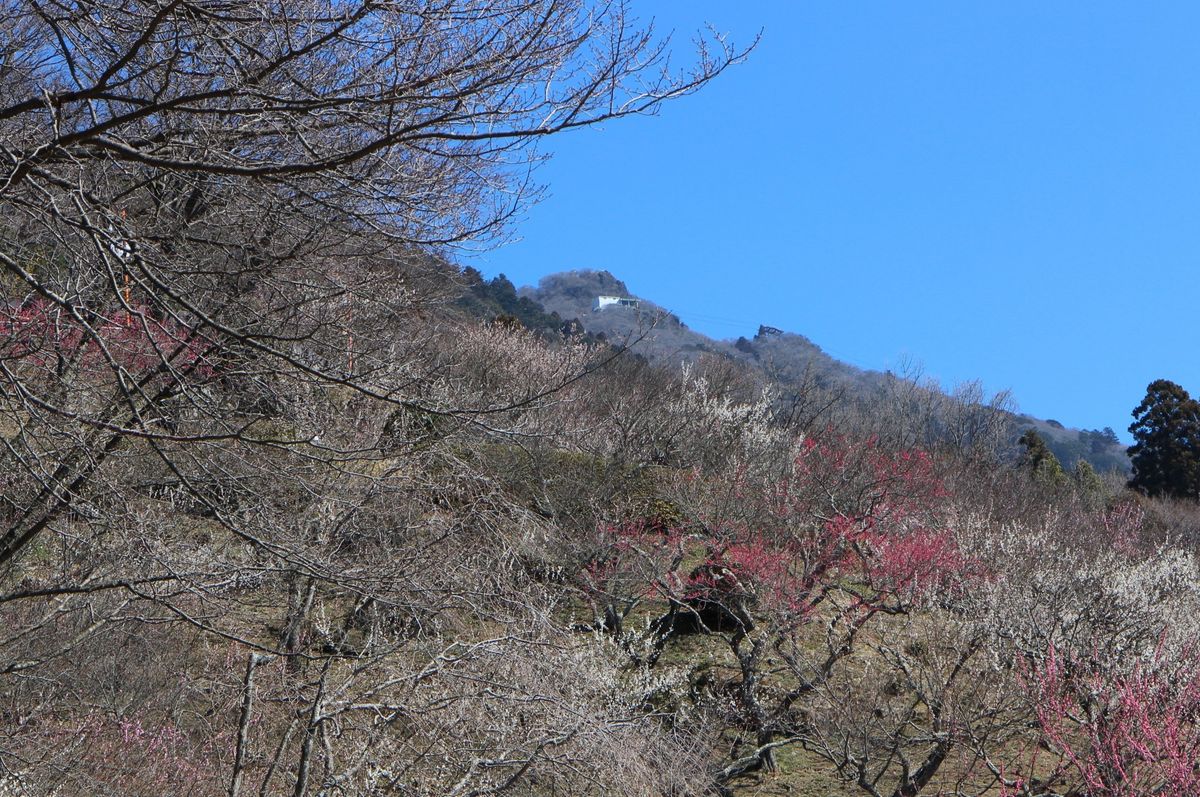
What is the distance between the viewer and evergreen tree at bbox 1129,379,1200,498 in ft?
122

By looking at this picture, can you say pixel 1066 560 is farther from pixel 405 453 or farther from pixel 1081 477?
pixel 1081 477

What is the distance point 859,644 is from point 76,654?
10.2 metres

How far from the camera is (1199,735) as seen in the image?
6980 mm

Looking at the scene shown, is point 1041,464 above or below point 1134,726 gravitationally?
above

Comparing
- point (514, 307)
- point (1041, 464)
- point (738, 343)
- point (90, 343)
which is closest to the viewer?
point (90, 343)

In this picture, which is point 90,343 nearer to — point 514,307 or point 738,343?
point 514,307

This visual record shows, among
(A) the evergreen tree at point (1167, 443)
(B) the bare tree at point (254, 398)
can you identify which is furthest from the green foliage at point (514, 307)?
(B) the bare tree at point (254, 398)

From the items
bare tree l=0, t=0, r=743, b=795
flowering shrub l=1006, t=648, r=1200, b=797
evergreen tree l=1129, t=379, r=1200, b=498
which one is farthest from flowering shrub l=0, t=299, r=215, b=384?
evergreen tree l=1129, t=379, r=1200, b=498

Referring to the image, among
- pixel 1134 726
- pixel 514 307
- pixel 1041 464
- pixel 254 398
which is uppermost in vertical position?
pixel 514 307

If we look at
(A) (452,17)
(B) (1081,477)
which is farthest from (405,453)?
(B) (1081,477)

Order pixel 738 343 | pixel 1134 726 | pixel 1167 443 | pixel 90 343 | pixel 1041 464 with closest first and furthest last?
1. pixel 90 343
2. pixel 1134 726
3. pixel 1041 464
4. pixel 1167 443
5. pixel 738 343

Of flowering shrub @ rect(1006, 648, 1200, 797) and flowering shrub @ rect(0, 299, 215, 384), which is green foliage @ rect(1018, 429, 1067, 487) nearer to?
flowering shrub @ rect(1006, 648, 1200, 797)

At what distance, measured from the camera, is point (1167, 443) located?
3803 cm

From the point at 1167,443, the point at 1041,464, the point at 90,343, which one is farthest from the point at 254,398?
the point at 1167,443
